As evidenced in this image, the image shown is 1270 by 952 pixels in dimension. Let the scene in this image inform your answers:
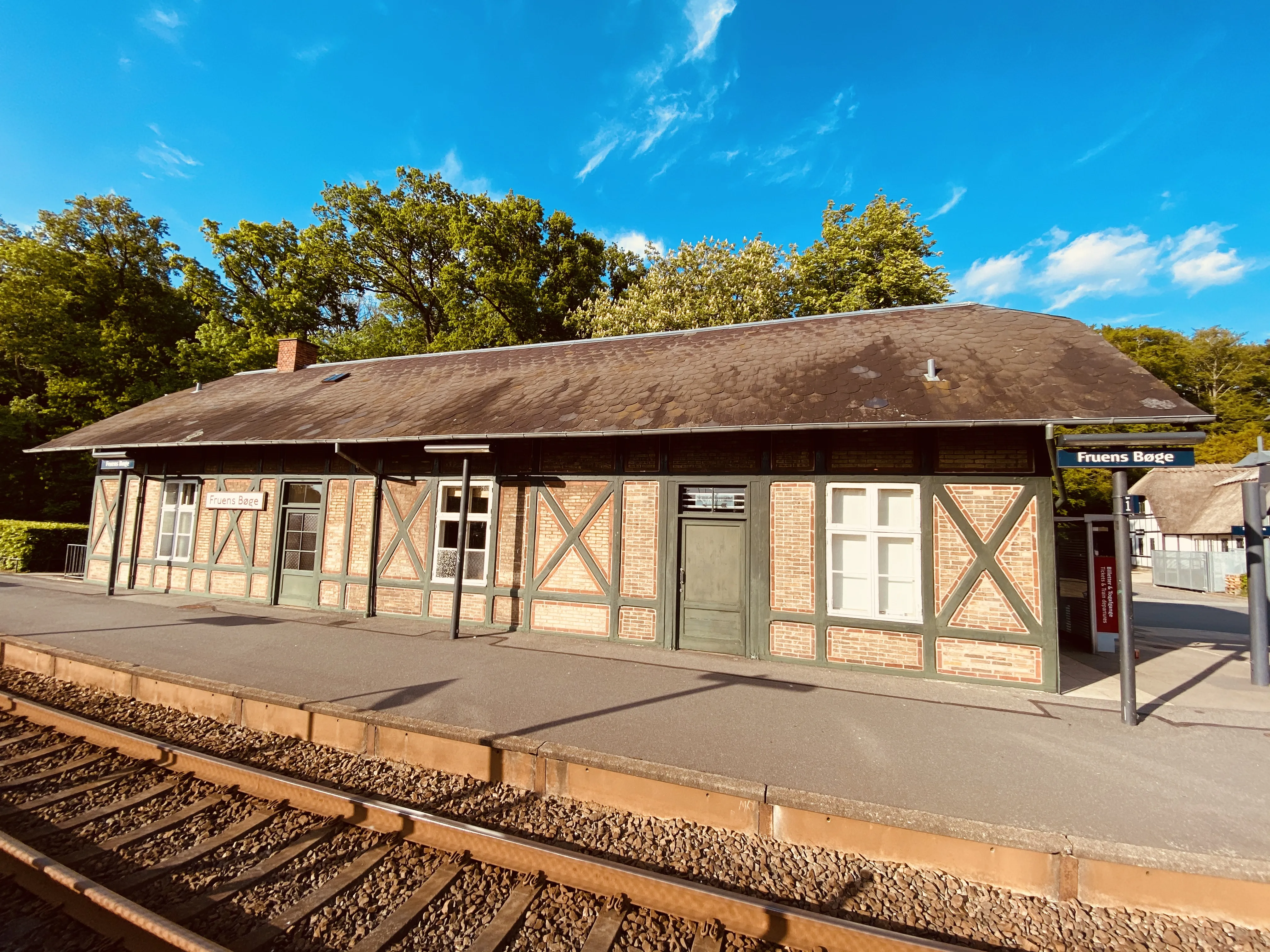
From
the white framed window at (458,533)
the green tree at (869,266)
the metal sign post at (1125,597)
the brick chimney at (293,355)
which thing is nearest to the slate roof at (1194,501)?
the green tree at (869,266)

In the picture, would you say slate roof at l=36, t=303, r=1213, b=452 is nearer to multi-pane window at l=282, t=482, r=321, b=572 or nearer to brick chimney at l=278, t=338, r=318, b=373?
multi-pane window at l=282, t=482, r=321, b=572

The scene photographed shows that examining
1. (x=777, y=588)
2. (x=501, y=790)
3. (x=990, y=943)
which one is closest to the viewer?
(x=990, y=943)

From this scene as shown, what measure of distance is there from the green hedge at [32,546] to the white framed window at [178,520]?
7.88 metres

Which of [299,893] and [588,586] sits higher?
[588,586]

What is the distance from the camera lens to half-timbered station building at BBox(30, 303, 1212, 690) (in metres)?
6.79

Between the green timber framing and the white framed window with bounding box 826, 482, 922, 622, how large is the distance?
0.33 feet

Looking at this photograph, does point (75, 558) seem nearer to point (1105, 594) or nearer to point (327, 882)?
point (327, 882)

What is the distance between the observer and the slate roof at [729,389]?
6.71 meters

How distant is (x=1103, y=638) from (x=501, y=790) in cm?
981

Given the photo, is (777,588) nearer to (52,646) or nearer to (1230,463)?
(52,646)

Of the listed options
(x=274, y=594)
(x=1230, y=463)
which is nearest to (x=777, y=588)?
(x=274, y=594)

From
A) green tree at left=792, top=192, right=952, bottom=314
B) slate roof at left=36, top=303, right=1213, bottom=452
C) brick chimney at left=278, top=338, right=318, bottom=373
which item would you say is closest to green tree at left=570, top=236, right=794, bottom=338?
green tree at left=792, top=192, right=952, bottom=314

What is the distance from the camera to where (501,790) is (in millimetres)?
4316

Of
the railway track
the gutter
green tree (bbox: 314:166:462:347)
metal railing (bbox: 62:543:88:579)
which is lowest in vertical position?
the railway track
